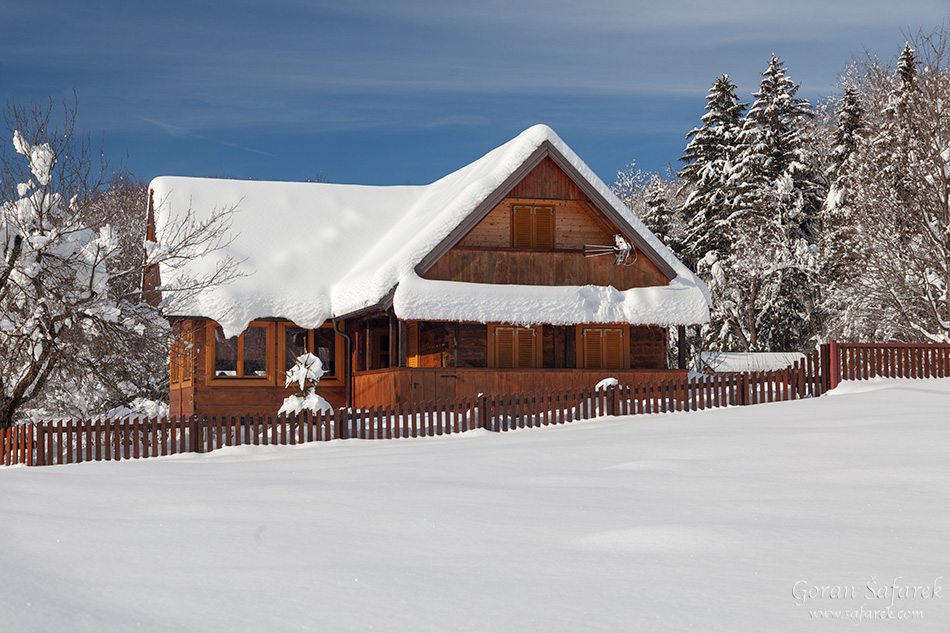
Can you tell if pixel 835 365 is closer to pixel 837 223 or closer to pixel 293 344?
pixel 293 344

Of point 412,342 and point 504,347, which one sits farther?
point 412,342

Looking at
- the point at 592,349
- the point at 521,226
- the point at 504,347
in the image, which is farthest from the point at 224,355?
the point at 592,349

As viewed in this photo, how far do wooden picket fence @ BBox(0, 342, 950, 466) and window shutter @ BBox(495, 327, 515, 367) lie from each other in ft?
12.5

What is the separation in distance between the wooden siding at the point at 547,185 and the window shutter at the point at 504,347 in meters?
3.50

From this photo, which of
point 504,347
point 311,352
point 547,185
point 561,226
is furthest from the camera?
point 311,352

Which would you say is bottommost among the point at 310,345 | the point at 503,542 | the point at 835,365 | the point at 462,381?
the point at 503,542

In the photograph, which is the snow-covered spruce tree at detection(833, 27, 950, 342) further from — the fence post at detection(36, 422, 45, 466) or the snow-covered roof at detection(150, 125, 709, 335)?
the fence post at detection(36, 422, 45, 466)

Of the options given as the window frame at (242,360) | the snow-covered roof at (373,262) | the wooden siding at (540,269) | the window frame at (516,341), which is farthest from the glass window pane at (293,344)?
the window frame at (516,341)

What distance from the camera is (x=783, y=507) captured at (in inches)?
324

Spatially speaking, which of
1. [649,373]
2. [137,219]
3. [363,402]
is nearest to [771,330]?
[649,373]

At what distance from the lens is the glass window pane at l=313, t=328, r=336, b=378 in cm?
2620

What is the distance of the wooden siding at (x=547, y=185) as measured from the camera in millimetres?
24203

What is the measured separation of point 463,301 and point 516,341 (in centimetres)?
286

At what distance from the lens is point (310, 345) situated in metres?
25.6
